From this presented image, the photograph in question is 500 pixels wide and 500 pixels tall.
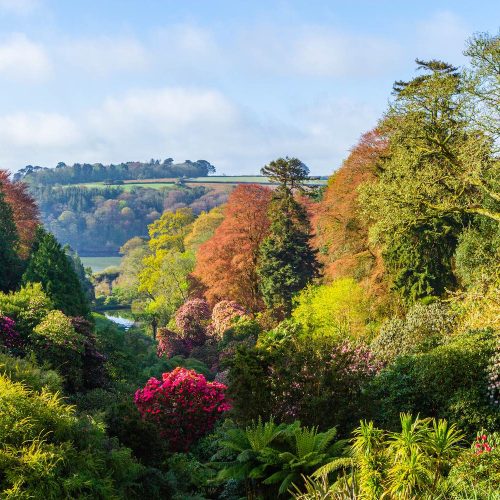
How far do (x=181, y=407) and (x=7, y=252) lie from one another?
866 inches

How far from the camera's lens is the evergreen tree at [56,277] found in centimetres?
3231

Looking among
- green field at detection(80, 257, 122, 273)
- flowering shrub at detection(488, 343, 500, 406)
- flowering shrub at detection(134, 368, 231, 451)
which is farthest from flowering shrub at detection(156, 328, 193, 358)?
green field at detection(80, 257, 122, 273)

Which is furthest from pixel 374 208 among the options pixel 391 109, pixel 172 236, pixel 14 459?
pixel 172 236

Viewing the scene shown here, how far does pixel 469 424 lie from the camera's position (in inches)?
562

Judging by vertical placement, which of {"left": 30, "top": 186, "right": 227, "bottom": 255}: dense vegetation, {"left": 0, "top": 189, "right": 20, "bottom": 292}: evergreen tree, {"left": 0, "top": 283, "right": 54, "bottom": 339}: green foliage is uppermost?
{"left": 30, "top": 186, "right": 227, "bottom": 255}: dense vegetation

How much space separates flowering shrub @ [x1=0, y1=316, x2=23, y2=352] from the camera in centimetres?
1931

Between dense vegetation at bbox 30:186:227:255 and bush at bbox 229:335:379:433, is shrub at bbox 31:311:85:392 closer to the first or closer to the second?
bush at bbox 229:335:379:433

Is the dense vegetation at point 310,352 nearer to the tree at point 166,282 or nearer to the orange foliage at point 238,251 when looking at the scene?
the orange foliage at point 238,251

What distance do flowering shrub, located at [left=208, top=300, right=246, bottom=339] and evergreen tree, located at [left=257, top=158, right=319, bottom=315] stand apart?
1846mm

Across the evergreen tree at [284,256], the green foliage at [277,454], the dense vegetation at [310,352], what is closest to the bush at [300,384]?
the dense vegetation at [310,352]

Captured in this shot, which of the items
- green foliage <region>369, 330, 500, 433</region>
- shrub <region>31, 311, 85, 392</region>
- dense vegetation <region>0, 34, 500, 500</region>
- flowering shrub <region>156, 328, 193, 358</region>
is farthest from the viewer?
flowering shrub <region>156, 328, 193, 358</region>

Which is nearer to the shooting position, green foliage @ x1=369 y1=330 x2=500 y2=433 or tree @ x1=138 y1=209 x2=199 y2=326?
green foliage @ x1=369 y1=330 x2=500 y2=433

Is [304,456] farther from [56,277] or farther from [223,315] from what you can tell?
[223,315]

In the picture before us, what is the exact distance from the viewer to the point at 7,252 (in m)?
35.5
